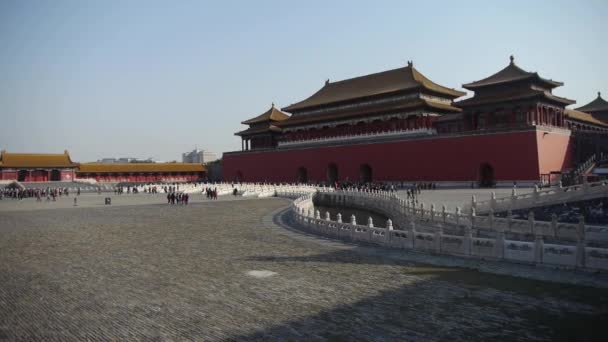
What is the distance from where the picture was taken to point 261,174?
52.6 m

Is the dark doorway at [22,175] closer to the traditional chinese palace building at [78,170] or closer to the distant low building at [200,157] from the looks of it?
the traditional chinese palace building at [78,170]

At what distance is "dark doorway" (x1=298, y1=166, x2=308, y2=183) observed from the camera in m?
48.3

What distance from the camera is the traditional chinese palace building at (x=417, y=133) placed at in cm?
3128

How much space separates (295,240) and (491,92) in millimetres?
25517

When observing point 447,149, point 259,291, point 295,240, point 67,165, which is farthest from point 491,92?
point 67,165

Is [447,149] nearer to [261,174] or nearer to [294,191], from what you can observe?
[294,191]

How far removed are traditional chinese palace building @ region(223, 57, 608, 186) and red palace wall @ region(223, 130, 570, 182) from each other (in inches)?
2.8

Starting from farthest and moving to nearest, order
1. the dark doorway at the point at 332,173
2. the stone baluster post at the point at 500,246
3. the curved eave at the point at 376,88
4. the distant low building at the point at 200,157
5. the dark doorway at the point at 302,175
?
the distant low building at the point at 200,157
the dark doorway at the point at 302,175
the dark doorway at the point at 332,173
the curved eave at the point at 376,88
the stone baluster post at the point at 500,246

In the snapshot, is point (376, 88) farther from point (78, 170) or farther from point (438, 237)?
point (78, 170)

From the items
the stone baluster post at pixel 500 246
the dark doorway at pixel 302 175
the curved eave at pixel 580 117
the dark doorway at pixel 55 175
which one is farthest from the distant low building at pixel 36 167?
the stone baluster post at pixel 500 246

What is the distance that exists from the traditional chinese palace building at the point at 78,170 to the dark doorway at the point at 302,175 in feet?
82.7

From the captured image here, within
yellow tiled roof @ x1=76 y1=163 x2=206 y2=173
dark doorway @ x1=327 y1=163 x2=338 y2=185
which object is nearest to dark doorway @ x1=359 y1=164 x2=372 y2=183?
dark doorway @ x1=327 y1=163 x2=338 y2=185

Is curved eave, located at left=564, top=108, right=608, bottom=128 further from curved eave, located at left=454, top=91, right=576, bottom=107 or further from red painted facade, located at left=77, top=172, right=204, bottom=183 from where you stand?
red painted facade, located at left=77, top=172, right=204, bottom=183

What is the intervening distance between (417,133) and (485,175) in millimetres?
6968
